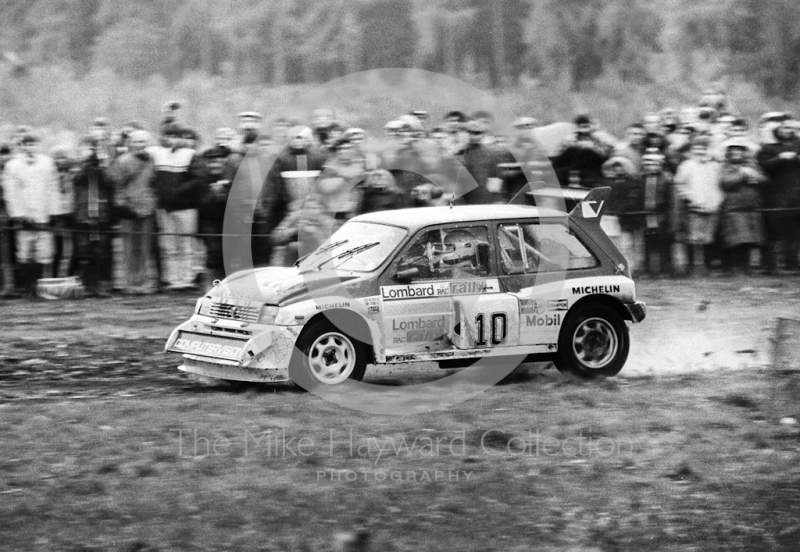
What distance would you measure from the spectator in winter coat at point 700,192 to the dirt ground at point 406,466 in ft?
18.5

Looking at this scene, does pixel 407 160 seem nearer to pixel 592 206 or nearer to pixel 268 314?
pixel 592 206

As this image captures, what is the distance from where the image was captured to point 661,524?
285 inches

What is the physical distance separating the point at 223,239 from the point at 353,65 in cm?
1978

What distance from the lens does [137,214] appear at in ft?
48.9

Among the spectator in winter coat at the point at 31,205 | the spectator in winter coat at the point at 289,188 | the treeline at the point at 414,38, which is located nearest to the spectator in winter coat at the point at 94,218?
the spectator in winter coat at the point at 31,205

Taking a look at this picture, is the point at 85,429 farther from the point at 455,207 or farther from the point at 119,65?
the point at 119,65

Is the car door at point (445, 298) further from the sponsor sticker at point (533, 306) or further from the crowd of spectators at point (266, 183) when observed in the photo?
the crowd of spectators at point (266, 183)

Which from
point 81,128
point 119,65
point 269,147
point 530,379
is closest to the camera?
point 530,379

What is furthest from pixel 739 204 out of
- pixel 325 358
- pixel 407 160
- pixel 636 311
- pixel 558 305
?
pixel 325 358

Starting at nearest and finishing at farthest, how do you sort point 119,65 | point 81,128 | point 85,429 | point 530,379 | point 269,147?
point 85,429, point 530,379, point 269,147, point 81,128, point 119,65

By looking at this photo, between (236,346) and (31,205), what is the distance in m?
6.12

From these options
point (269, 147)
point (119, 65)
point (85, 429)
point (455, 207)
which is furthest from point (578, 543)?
point (119, 65)

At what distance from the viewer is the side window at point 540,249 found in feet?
34.4

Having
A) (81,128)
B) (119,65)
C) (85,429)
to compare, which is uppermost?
(119,65)
